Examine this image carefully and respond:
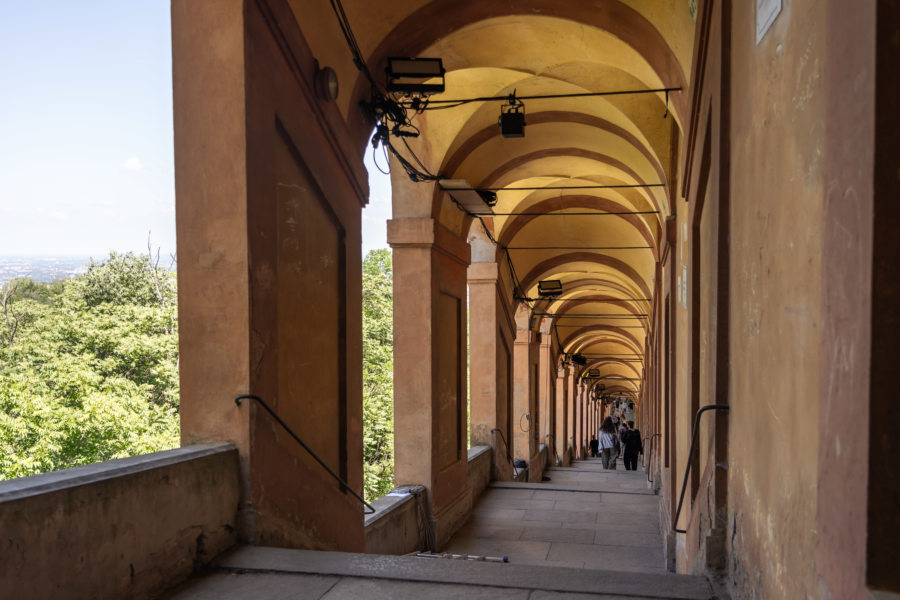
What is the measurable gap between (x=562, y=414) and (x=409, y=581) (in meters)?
25.2

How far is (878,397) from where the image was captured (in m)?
1.61

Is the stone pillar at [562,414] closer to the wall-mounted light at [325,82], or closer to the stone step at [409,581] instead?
the wall-mounted light at [325,82]

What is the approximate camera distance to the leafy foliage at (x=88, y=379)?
1698 cm

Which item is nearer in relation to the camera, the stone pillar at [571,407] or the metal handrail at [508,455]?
the metal handrail at [508,455]

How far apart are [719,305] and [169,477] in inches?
110

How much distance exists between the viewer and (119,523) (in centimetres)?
321

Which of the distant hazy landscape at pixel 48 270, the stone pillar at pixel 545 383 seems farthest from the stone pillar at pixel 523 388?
the distant hazy landscape at pixel 48 270

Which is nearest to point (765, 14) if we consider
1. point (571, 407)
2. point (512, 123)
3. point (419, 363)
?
point (512, 123)

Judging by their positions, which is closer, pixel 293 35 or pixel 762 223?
pixel 762 223

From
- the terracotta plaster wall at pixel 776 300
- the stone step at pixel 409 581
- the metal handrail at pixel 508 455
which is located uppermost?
the terracotta plaster wall at pixel 776 300

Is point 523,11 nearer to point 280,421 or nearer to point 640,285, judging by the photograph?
point 280,421

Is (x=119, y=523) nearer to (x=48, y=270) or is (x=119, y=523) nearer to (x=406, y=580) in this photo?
(x=406, y=580)

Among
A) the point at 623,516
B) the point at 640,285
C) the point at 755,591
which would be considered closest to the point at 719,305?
the point at 755,591

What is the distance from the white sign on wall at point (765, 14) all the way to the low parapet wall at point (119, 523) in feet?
10.1
